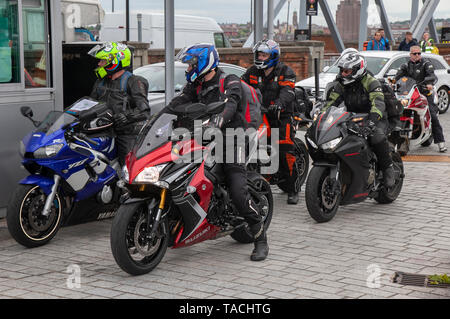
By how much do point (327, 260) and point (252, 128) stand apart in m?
1.32

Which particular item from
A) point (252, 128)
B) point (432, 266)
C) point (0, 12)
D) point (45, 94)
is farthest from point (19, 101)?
point (432, 266)

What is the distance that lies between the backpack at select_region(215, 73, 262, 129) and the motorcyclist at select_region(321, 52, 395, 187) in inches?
71.1

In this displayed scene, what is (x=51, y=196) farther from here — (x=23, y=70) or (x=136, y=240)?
(x=23, y=70)

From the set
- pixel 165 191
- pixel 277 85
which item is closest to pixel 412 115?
pixel 277 85

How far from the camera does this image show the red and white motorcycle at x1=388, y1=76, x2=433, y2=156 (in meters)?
12.6

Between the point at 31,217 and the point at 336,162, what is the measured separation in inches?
126

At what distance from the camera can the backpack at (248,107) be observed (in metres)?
6.51

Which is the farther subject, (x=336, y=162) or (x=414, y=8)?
(x=414, y=8)

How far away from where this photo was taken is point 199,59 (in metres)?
6.41

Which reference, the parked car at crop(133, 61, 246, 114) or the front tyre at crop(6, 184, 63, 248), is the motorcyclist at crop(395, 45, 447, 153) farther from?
the front tyre at crop(6, 184, 63, 248)

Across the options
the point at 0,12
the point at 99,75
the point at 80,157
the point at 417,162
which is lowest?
the point at 417,162

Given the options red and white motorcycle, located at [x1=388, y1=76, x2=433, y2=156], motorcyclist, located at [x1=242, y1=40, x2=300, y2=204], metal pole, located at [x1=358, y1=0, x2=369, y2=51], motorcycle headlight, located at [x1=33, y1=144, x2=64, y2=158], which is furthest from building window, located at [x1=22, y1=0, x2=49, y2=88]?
metal pole, located at [x1=358, y1=0, x2=369, y2=51]

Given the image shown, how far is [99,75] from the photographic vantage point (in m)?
7.76

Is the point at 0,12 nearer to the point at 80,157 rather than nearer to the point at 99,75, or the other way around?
the point at 99,75
